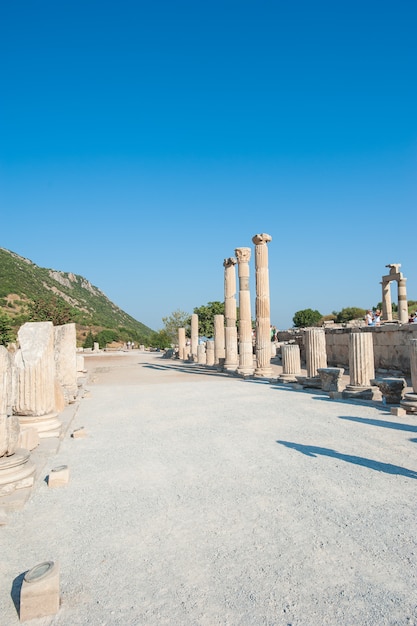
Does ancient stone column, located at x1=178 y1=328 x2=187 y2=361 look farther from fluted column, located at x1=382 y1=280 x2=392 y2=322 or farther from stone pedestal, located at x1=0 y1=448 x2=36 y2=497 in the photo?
stone pedestal, located at x1=0 y1=448 x2=36 y2=497

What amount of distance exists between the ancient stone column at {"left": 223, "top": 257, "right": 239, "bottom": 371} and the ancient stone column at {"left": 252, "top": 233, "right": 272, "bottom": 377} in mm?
3334

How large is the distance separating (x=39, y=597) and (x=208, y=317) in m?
53.8

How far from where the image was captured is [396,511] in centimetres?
379

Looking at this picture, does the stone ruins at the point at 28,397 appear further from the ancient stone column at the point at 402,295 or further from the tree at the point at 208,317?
the tree at the point at 208,317

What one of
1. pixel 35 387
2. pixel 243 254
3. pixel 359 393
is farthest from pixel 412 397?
pixel 243 254

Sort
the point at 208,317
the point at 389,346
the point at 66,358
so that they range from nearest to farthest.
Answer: the point at 66,358
the point at 389,346
the point at 208,317

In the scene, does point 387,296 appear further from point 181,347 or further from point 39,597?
point 39,597

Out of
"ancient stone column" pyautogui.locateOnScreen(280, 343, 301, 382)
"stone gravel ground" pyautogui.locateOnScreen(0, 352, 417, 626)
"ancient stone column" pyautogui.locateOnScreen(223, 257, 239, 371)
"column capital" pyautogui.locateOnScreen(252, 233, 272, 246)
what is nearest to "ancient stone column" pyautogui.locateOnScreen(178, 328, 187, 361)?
"ancient stone column" pyautogui.locateOnScreen(223, 257, 239, 371)

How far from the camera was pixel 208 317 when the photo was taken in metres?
56.3

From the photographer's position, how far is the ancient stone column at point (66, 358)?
34.5 ft

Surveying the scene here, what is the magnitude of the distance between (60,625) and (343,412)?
7268 mm

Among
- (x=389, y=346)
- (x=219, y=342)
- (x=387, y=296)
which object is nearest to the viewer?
(x=389, y=346)

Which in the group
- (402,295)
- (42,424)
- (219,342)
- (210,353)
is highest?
(402,295)

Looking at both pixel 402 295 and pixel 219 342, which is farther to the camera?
pixel 402 295
